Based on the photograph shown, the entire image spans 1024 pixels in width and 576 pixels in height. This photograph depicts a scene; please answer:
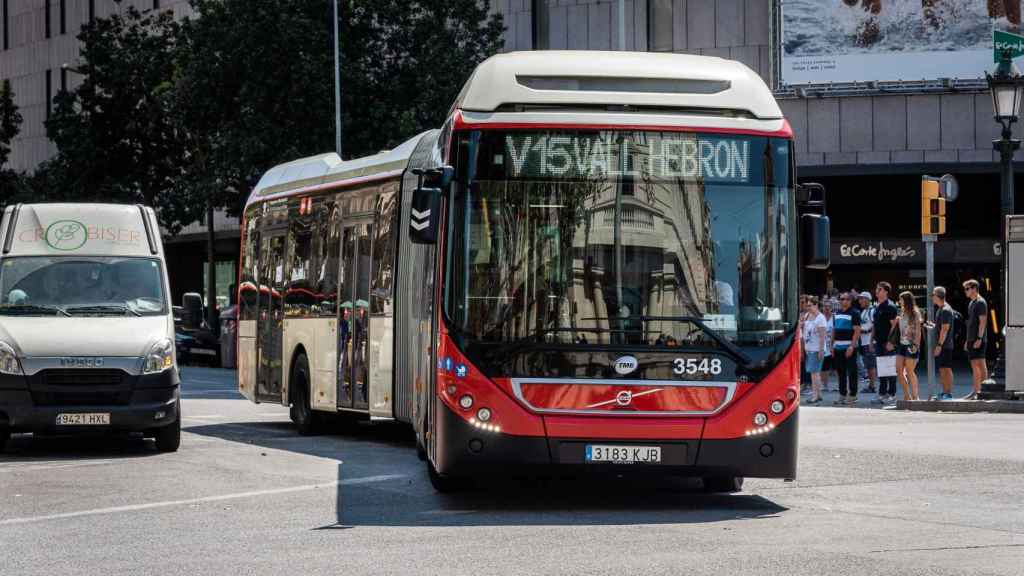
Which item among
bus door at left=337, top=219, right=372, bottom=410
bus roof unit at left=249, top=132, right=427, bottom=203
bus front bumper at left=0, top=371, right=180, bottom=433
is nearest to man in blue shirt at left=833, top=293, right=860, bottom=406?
bus roof unit at left=249, top=132, right=427, bottom=203

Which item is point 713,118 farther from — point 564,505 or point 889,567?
point 889,567

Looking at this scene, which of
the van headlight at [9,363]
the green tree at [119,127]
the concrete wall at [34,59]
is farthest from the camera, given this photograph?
the concrete wall at [34,59]

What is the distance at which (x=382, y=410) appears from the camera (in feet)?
53.9

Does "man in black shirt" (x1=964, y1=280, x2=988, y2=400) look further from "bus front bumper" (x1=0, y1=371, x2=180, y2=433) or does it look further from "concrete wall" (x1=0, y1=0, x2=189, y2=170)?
"concrete wall" (x1=0, y1=0, x2=189, y2=170)

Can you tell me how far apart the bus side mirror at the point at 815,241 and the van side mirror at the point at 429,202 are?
2.46 meters

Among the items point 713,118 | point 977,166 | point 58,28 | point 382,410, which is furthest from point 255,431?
point 58,28

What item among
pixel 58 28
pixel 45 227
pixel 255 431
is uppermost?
pixel 58 28

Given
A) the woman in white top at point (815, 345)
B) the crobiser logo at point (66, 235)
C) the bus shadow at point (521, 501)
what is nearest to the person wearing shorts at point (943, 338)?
the woman in white top at point (815, 345)

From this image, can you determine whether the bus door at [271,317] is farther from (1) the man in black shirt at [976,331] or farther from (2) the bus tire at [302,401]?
(1) the man in black shirt at [976,331]

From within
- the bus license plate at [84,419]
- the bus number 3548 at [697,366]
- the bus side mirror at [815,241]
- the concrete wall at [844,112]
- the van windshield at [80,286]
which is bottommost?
the bus license plate at [84,419]

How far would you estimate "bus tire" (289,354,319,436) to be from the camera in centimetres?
1883

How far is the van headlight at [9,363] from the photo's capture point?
50.7 ft

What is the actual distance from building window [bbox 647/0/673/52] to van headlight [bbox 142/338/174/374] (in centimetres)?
2766

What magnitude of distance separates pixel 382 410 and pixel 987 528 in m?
7.43
